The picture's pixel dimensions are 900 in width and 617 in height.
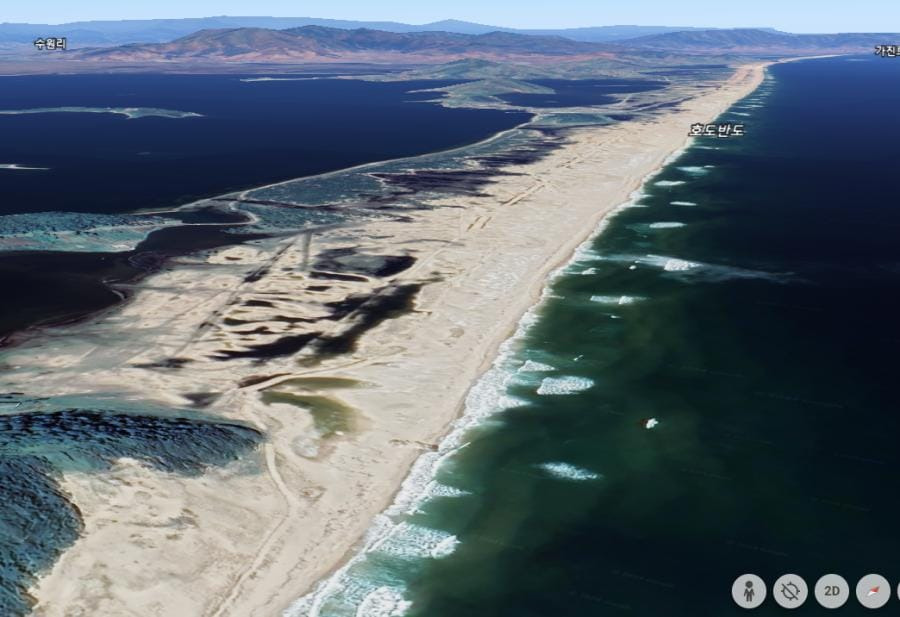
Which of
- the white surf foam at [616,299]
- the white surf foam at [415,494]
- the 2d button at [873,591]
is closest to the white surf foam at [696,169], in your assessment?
→ the white surf foam at [616,299]

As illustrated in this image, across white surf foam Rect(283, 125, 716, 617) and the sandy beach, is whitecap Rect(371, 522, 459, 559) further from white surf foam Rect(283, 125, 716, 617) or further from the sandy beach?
the sandy beach

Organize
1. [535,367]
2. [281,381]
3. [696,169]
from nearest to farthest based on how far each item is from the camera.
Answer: [281,381], [535,367], [696,169]

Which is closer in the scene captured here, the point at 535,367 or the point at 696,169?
the point at 535,367

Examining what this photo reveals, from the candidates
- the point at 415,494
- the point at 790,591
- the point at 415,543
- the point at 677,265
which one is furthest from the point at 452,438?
the point at 677,265

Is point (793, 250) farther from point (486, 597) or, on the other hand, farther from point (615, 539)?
point (486, 597)

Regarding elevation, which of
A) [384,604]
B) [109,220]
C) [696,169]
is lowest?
[384,604]

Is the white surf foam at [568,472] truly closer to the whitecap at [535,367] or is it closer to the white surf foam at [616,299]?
the whitecap at [535,367]

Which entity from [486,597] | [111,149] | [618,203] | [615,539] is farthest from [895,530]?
[111,149]

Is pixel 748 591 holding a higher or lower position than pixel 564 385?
lower

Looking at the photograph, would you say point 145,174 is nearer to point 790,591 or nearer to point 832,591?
point 790,591
